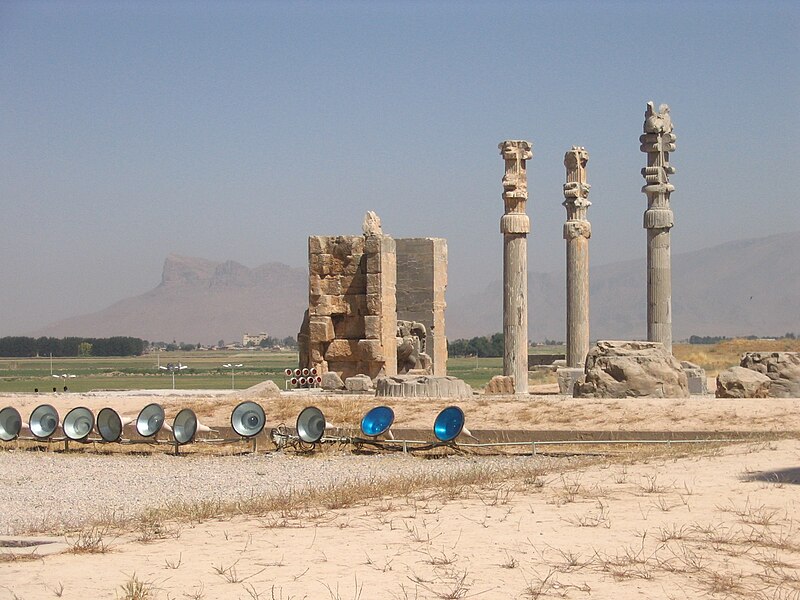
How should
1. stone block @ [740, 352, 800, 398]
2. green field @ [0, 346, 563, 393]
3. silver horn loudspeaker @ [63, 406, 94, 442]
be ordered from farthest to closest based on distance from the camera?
green field @ [0, 346, 563, 393], stone block @ [740, 352, 800, 398], silver horn loudspeaker @ [63, 406, 94, 442]

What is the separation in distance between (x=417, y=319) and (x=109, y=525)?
1924cm

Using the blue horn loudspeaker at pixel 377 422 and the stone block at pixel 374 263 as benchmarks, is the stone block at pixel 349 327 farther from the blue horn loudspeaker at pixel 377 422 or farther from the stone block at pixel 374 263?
the blue horn loudspeaker at pixel 377 422

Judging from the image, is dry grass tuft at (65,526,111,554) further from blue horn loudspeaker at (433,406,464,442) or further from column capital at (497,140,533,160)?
column capital at (497,140,533,160)

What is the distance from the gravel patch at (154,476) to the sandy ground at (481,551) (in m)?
2.43

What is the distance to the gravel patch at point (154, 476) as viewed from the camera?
1237cm

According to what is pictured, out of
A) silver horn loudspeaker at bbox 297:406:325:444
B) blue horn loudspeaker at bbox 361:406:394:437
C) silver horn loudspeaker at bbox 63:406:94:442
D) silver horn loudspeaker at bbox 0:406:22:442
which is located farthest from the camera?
silver horn loudspeaker at bbox 0:406:22:442

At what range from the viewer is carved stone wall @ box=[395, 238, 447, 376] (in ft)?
94.0

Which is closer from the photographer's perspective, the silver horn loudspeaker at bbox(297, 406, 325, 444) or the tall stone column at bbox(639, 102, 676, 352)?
the silver horn loudspeaker at bbox(297, 406, 325, 444)

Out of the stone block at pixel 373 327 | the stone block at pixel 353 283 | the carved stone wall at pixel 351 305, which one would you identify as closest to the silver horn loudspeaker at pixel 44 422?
the carved stone wall at pixel 351 305

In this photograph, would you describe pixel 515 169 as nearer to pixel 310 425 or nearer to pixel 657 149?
pixel 657 149

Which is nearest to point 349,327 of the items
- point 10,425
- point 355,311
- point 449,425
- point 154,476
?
point 355,311

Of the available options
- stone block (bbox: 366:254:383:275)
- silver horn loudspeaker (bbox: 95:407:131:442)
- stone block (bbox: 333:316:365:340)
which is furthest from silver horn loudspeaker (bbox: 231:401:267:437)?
stone block (bbox: 333:316:365:340)

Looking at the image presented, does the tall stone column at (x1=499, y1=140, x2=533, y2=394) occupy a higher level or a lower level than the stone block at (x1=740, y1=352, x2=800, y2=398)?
higher

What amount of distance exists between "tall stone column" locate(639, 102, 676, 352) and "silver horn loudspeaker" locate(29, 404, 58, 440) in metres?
12.4
